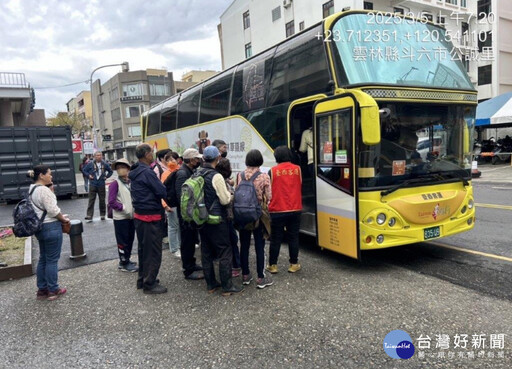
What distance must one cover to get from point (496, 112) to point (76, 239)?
22.8 m

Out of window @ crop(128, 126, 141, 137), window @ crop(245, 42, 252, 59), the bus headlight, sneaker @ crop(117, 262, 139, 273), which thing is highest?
window @ crop(245, 42, 252, 59)

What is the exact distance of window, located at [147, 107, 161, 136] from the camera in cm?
1274

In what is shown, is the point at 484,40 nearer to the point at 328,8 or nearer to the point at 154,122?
the point at 328,8

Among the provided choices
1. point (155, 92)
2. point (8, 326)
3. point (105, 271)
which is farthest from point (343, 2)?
point (155, 92)

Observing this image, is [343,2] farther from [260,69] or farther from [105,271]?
[105,271]

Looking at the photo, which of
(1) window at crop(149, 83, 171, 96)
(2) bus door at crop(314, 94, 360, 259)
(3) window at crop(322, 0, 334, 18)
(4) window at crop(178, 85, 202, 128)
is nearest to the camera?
(2) bus door at crop(314, 94, 360, 259)

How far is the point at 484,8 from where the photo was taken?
32.1 metres

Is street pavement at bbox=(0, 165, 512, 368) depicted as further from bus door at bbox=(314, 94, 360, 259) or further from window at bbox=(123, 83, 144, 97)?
window at bbox=(123, 83, 144, 97)

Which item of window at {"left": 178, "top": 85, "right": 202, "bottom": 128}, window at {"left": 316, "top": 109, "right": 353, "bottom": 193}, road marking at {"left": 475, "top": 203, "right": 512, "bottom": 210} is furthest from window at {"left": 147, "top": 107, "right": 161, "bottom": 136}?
road marking at {"left": 475, "top": 203, "right": 512, "bottom": 210}

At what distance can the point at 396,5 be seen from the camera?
1118 inches

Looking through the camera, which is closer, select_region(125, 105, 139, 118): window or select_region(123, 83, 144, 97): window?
select_region(123, 83, 144, 97): window

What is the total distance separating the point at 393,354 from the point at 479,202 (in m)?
8.92

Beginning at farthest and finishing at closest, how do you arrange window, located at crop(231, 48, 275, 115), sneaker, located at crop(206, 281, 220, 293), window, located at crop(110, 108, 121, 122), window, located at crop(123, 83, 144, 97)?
window, located at crop(110, 108, 121, 122) < window, located at crop(123, 83, 144, 97) < window, located at crop(231, 48, 275, 115) < sneaker, located at crop(206, 281, 220, 293)

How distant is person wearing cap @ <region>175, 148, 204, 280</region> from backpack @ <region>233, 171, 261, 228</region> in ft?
2.78
